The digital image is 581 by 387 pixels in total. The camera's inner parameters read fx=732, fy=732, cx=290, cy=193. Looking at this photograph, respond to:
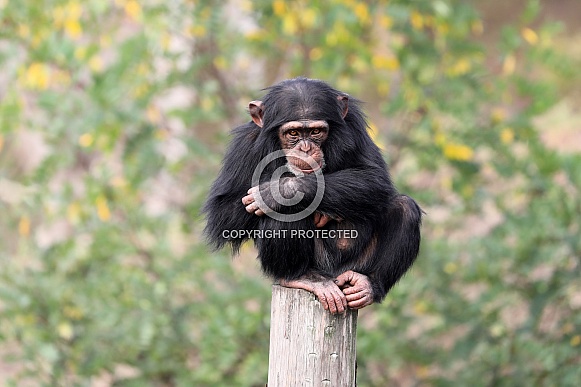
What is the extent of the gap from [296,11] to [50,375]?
13.2ft

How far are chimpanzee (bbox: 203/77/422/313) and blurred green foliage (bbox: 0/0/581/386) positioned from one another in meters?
2.46

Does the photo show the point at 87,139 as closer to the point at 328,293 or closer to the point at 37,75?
the point at 37,75

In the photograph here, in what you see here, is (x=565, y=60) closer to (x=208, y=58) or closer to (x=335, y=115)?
(x=208, y=58)

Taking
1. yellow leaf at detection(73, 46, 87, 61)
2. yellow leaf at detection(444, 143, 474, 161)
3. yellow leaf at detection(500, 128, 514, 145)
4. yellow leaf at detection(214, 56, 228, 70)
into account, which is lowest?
yellow leaf at detection(444, 143, 474, 161)

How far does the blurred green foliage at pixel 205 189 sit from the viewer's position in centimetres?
619

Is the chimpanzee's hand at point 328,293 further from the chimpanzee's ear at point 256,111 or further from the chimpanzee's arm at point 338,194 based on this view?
the chimpanzee's ear at point 256,111

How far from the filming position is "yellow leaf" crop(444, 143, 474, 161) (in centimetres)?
663

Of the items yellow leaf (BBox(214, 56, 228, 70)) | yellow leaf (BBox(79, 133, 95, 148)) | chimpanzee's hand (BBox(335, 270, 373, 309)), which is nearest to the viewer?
chimpanzee's hand (BBox(335, 270, 373, 309))

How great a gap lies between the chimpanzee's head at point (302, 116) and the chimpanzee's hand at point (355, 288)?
53 cm

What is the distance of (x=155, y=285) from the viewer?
6.54 m

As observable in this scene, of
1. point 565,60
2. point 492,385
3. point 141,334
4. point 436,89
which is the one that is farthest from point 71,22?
point 492,385

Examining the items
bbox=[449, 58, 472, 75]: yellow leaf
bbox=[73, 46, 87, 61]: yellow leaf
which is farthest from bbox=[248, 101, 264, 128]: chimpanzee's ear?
bbox=[449, 58, 472, 75]: yellow leaf

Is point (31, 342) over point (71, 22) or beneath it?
beneath

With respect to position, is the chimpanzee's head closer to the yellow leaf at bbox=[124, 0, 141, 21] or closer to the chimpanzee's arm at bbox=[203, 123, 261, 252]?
the chimpanzee's arm at bbox=[203, 123, 261, 252]
